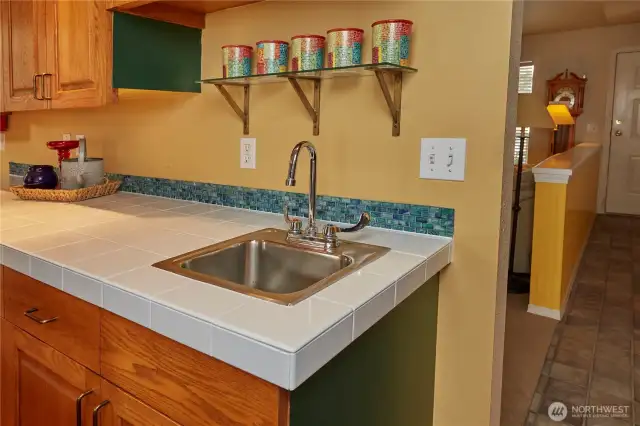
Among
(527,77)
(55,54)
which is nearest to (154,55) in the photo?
(55,54)

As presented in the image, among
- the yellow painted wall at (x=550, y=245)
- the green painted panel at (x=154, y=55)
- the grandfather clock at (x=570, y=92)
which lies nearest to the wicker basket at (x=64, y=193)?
the green painted panel at (x=154, y=55)

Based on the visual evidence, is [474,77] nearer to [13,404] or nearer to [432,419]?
Answer: [432,419]

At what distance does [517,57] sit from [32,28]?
1.77 meters

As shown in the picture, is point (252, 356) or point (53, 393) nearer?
point (252, 356)

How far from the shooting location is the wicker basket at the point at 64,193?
1921mm

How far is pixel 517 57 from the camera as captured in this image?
4.22ft

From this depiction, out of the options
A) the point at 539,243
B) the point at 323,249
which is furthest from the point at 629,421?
the point at 323,249

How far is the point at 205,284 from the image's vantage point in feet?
3.19

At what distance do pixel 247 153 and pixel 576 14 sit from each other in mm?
5500

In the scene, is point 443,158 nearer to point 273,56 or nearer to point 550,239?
point 273,56

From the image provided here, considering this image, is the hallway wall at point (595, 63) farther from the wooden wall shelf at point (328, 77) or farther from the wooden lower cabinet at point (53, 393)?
the wooden lower cabinet at point (53, 393)

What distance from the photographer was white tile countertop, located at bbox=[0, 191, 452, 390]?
77 cm

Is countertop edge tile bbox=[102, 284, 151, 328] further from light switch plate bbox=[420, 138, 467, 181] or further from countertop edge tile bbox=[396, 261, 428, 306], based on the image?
light switch plate bbox=[420, 138, 467, 181]

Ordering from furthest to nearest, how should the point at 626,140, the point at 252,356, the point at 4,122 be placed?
the point at 626,140
the point at 4,122
the point at 252,356
